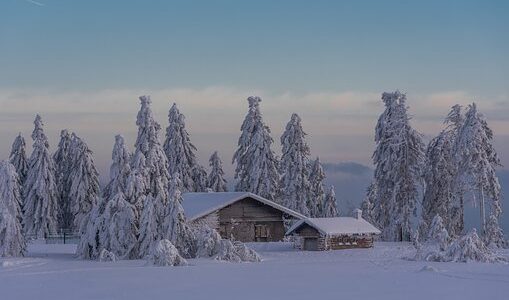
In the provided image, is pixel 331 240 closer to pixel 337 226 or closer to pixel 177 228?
pixel 337 226

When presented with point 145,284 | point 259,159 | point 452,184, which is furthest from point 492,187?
point 145,284

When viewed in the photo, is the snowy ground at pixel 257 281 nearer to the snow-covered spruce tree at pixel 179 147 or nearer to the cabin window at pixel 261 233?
the cabin window at pixel 261 233

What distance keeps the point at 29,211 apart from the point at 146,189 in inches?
1080

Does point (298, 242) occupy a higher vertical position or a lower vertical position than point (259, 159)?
lower

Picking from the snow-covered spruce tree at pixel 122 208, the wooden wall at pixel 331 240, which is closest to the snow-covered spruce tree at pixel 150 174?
the snow-covered spruce tree at pixel 122 208

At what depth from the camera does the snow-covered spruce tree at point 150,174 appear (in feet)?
134

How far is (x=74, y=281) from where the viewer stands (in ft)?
86.0

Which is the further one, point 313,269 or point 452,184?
point 452,184

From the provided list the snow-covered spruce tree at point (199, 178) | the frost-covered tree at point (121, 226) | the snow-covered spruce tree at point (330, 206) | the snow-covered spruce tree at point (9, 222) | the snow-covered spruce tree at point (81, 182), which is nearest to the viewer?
the frost-covered tree at point (121, 226)

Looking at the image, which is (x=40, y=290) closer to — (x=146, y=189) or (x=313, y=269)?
(x=313, y=269)

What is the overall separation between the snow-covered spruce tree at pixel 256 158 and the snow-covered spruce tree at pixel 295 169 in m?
1.18

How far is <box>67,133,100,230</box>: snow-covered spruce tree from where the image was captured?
6775 cm

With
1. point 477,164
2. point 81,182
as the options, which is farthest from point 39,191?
point 477,164

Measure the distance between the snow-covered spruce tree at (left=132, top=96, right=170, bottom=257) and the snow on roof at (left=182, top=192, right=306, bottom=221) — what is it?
5.89 m
